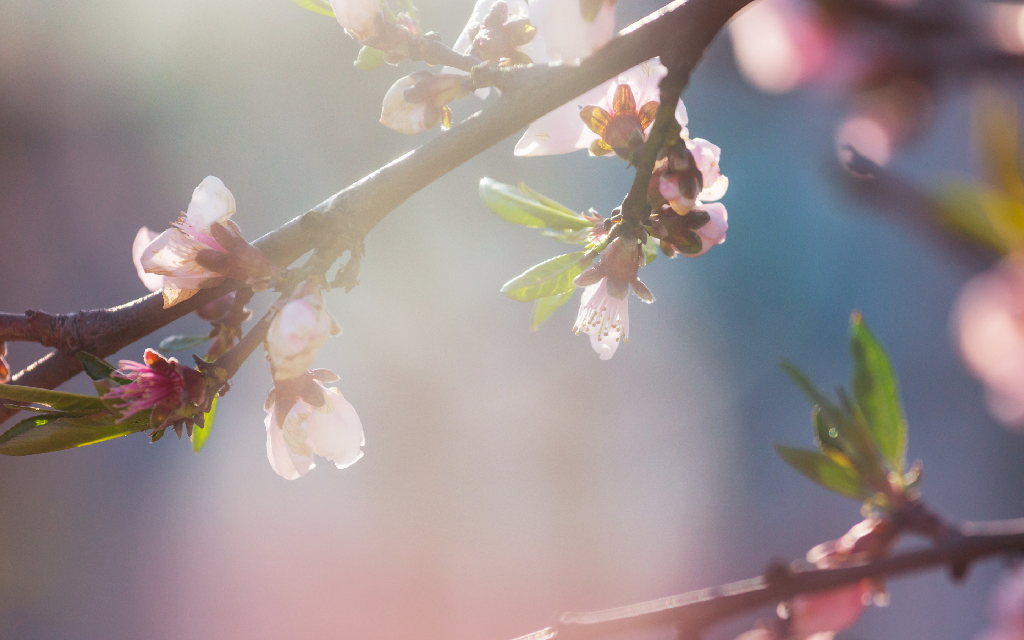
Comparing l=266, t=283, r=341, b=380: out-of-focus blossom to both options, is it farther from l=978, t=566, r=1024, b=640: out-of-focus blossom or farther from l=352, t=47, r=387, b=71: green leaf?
l=978, t=566, r=1024, b=640: out-of-focus blossom

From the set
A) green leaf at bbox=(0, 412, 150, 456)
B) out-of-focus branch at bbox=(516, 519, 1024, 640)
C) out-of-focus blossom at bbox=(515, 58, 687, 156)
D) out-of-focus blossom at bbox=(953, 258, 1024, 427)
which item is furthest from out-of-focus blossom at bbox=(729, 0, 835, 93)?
green leaf at bbox=(0, 412, 150, 456)

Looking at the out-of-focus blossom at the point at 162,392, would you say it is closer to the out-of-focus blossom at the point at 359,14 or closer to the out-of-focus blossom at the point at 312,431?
the out-of-focus blossom at the point at 312,431

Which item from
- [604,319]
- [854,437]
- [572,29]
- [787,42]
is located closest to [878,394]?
[854,437]

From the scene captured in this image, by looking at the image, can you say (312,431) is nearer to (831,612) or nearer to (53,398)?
(53,398)

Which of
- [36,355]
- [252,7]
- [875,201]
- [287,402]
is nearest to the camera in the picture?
[287,402]

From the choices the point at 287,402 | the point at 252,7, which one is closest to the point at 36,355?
the point at 252,7

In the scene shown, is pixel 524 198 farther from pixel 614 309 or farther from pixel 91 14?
pixel 91 14
